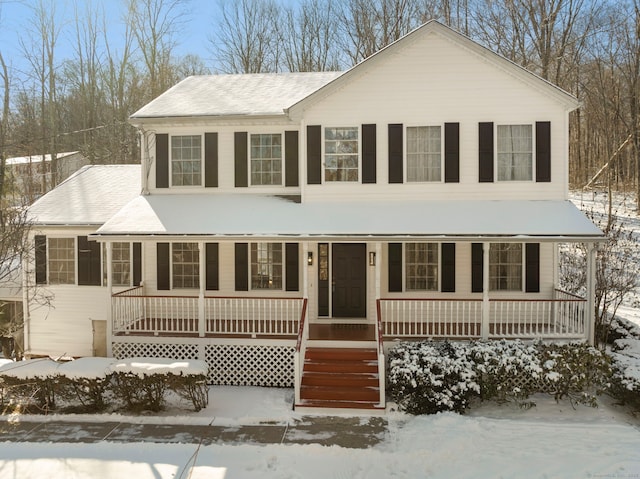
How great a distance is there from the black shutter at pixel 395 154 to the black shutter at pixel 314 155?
182 cm

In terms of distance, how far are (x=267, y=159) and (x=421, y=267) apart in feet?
17.0

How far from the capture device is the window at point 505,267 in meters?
12.1

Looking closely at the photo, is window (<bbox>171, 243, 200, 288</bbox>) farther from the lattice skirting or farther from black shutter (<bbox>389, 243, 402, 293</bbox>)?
black shutter (<bbox>389, 243, 402, 293</bbox>)

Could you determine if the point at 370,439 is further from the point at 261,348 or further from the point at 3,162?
the point at 3,162

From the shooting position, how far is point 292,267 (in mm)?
12477

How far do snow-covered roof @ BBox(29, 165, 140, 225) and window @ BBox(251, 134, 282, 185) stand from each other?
4.08 m

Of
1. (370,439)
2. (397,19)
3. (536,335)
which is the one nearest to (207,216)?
(370,439)

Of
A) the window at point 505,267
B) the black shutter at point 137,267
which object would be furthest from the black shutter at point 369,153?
the black shutter at point 137,267

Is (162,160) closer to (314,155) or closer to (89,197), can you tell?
(89,197)

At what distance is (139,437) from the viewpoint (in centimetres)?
820

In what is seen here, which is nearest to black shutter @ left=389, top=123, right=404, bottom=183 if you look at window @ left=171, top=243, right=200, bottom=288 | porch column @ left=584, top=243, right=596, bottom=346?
porch column @ left=584, top=243, right=596, bottom=346

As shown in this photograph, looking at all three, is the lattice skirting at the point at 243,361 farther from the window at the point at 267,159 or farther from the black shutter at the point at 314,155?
the window at the point at 267,159

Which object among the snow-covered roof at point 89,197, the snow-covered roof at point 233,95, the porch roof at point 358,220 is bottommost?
the porch roof at point 358,220

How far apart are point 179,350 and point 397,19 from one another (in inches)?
910
